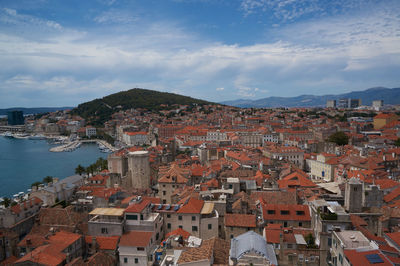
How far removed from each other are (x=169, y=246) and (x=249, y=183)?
730cm

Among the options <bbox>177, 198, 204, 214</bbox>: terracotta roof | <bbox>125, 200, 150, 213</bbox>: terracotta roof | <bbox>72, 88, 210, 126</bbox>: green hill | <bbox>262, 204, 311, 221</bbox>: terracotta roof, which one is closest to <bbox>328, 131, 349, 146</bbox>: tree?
<bbox>262, 204, 311, 221</bbox>: terracotta roof

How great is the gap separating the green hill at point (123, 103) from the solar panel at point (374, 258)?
3883 inches

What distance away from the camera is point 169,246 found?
406 inches

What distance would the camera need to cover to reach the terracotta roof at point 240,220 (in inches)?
466

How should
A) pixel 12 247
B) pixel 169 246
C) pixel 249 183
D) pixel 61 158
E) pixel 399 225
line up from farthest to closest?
pixel 61 158 → pixel 249 183 → pixel 12 247 → pixel 399 225 → pixel 169 246

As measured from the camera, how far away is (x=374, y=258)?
7.45 metres

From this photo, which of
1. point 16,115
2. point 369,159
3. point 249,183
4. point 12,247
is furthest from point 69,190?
point 16,115

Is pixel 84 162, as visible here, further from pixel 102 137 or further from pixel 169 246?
pixel 169 246

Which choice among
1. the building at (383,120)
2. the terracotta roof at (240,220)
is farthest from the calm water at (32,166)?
the building at (383,120)

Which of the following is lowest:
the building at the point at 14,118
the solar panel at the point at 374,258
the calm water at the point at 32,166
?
the calm water at the point at 32,166

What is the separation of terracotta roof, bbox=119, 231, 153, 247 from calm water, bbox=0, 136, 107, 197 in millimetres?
25802

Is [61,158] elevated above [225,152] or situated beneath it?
situated beneath

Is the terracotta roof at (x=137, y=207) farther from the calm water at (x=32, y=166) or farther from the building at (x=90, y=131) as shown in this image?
the building at (x=90, y=131)

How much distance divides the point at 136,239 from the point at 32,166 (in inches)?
1710
